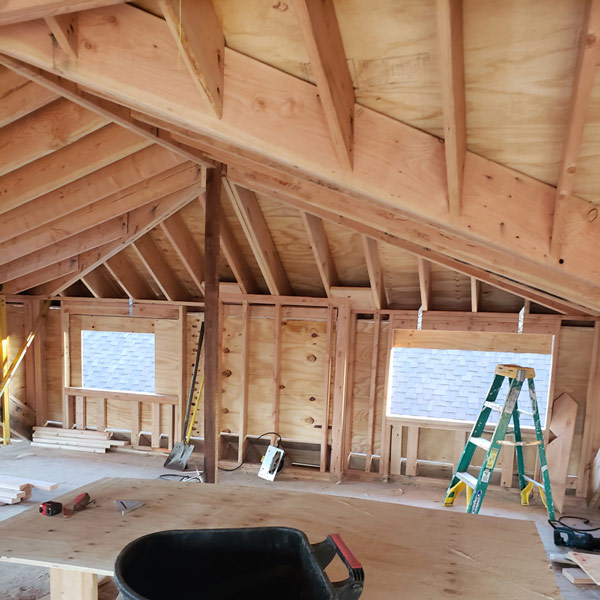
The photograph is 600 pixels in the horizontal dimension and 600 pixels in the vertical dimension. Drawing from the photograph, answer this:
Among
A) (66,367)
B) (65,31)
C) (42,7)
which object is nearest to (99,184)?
(65,31)

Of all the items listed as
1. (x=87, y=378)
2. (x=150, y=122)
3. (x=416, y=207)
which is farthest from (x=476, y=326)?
(x=87, y=378)

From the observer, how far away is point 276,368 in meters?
5.34

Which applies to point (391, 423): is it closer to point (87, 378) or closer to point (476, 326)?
point (476, 326)

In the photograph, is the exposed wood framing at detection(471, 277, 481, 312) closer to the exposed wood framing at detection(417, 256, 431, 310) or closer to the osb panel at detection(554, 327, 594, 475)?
the exposed wood framing at detection(417, 256, 431, 310)

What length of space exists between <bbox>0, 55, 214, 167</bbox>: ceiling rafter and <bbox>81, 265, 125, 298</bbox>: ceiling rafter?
3.09 meters

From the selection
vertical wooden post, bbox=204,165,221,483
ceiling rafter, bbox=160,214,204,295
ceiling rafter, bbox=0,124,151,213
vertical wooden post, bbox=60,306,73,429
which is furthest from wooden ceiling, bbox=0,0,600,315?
vertical wooden post, bbox=60,306,73,429

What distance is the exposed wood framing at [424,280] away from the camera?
425 cm

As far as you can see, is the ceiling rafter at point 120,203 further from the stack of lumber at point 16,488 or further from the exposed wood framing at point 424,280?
the stack of lumber at point 16,488

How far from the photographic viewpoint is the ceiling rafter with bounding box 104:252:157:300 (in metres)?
5.47

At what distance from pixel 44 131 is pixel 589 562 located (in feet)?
15.4

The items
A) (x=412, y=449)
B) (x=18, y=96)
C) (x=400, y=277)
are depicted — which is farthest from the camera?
(x=412, y=449)

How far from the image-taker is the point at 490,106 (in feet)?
4.97

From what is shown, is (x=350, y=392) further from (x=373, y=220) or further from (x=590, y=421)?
(x=373, y=220)

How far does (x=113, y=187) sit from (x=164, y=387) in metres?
3.02
